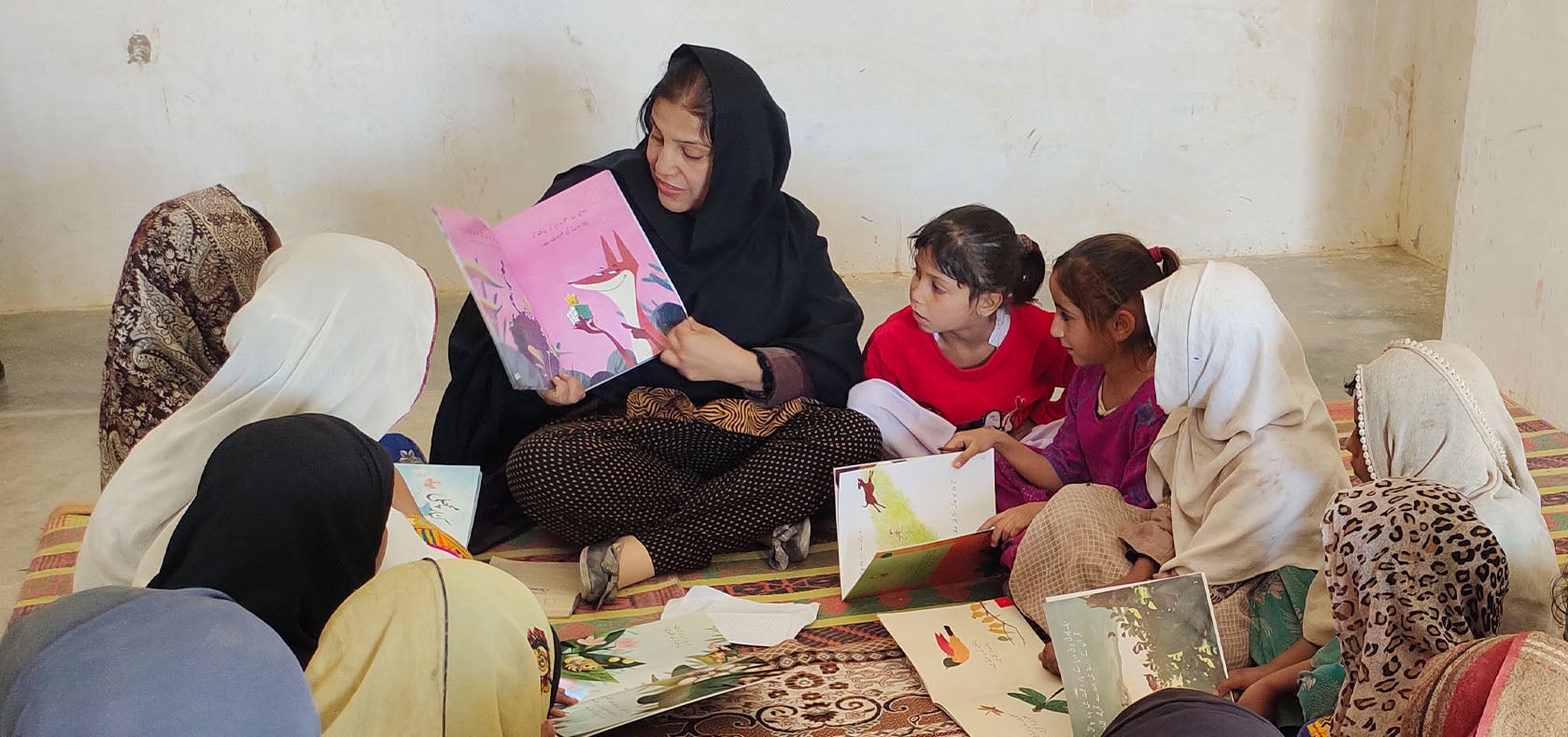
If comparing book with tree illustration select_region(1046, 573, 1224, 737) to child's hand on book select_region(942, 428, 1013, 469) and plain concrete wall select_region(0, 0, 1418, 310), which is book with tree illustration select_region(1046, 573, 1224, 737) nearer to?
child's hand on book select_region(942, 428, 1013, 469)

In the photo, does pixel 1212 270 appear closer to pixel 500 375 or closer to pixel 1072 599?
pixel 1072 599

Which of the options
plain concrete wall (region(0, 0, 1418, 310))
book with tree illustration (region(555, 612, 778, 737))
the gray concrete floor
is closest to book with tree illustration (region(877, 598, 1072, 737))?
book with tree illustration (region(555, 612, 778, 737))

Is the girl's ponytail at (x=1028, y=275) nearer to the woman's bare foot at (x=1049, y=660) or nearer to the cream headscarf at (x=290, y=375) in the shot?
the woman's bare foot at (x=1049, y=660)

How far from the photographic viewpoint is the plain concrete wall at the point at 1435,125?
425cm

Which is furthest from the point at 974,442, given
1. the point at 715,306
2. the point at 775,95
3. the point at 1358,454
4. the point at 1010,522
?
the point at 775,95

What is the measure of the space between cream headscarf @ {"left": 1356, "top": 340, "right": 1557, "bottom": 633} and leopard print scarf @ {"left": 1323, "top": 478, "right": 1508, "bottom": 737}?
17cm

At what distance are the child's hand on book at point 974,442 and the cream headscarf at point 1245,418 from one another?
0.46 metres

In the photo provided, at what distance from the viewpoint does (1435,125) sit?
174 inches

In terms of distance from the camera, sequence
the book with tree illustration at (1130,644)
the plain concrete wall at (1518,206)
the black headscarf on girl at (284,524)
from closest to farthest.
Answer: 1. the black headscarf on girl at (284,524)
2. the book with tree illustration at (1130,644)
3. the plain concrete wall at (1518,206)

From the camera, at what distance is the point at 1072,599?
6.27 feet

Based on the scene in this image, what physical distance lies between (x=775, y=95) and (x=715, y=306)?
1803 mm

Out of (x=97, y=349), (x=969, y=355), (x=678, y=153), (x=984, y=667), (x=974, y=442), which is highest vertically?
(x=678, y=153)

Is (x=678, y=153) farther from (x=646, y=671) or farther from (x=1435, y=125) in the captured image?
(x=1435, y=125)

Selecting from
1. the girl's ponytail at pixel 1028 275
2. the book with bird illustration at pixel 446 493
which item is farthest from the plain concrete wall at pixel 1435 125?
the book with bird illustration at pixel 446 493
